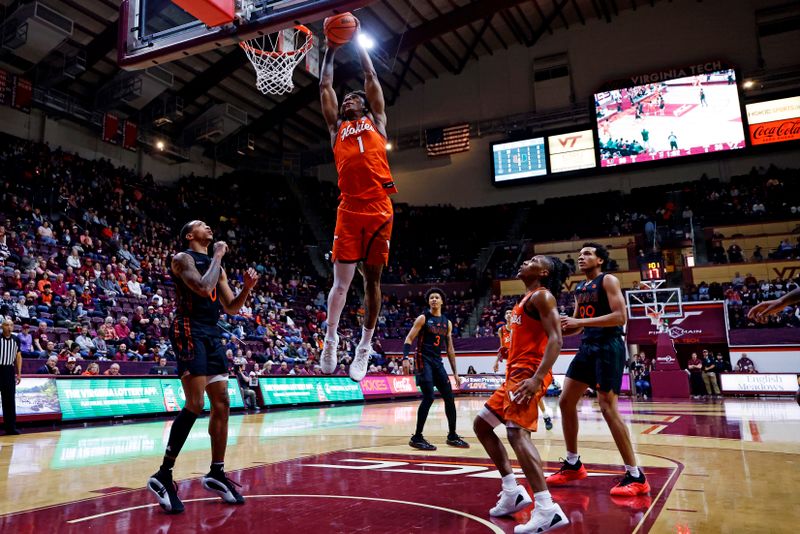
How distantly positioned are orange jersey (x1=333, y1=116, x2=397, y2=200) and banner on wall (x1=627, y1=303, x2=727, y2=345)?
65.9ft

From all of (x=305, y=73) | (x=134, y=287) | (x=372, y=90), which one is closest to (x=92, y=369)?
(x=134, y=287)

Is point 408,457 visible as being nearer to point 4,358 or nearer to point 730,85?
point 4,358

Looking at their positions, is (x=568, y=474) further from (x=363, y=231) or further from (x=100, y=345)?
(x=100, y=345)

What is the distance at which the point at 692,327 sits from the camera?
22203 mm

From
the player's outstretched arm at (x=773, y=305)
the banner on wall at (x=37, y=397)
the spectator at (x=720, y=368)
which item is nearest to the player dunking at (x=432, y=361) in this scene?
the player's outstretched arm at (x=773, y=305)

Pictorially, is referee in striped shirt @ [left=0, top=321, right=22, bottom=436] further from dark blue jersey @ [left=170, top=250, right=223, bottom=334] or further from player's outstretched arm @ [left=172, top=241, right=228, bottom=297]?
player's outstretched arm @ [left=172, top=241, right=228, bottom=297]

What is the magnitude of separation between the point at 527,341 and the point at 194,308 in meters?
2.71

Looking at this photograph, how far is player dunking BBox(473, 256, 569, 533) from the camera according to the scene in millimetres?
3885

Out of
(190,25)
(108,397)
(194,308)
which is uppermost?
(190,25)

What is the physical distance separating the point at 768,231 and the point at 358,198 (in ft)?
88.5

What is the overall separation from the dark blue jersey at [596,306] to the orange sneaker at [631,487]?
1.23m

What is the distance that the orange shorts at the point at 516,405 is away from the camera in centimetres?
413

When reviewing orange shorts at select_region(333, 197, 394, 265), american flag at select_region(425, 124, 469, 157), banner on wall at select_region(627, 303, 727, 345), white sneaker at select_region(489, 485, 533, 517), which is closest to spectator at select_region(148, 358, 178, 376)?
orange shorts at select_region(333, 197, 394, 265)

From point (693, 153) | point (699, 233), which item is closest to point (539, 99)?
point (693, 153)
